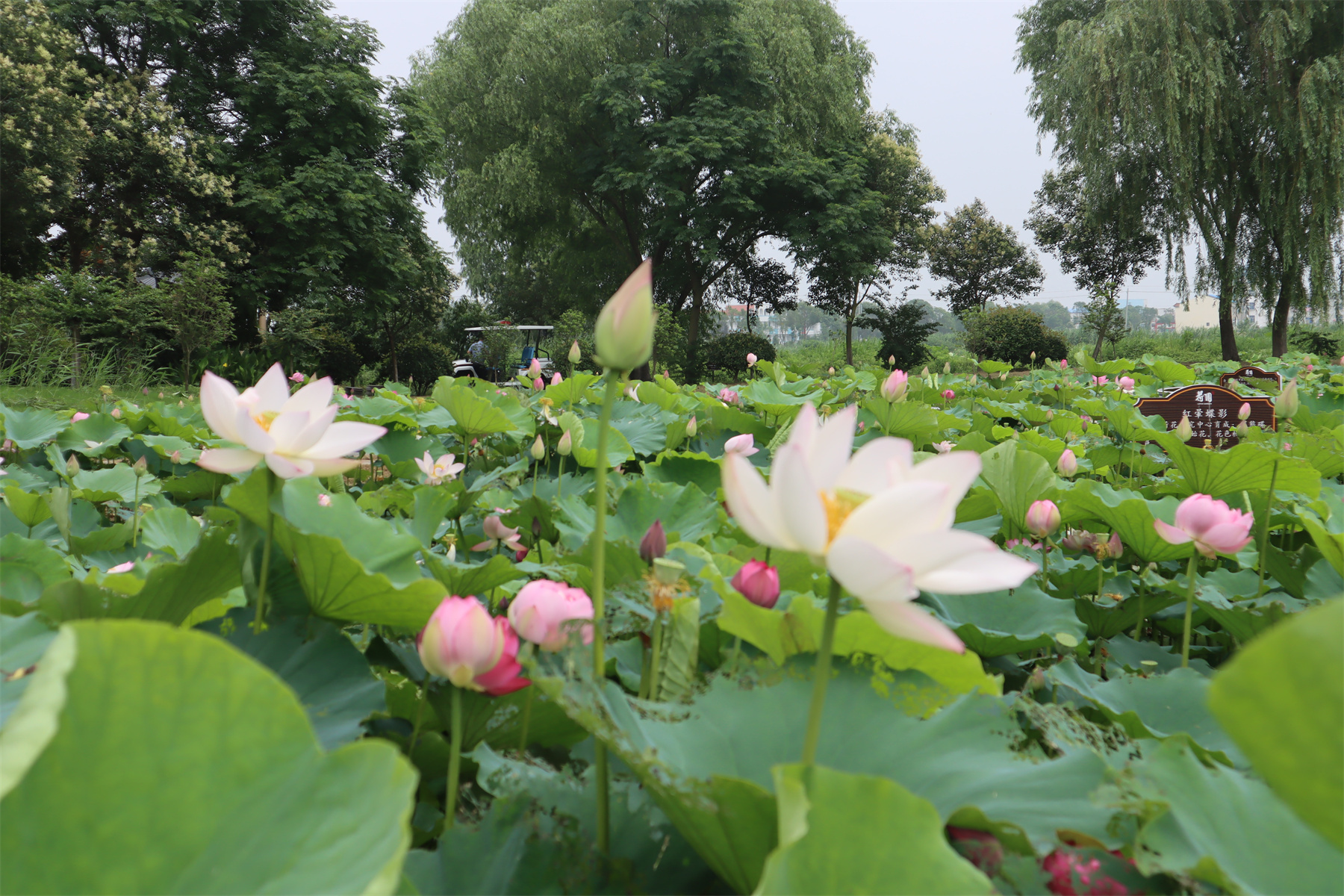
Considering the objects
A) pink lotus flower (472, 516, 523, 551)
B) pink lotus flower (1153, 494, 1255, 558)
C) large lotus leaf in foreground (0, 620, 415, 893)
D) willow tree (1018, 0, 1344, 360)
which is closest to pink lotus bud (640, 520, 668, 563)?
large lotus leaf in foreground (0, 620, 415, 893)

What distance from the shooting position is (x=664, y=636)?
0.56 m

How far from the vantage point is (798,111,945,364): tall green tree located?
16.8 metres

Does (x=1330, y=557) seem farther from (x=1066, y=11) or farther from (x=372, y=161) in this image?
(x=1066, y=11)

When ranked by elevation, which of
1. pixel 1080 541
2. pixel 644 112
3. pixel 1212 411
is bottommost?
pixel 1080 541

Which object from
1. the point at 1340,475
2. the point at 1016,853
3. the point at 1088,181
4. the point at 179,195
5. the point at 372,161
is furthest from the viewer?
the point at 372,161

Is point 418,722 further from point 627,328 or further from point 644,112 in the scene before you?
point 644,112

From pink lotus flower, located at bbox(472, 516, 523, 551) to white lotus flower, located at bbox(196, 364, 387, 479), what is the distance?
18.4 inches

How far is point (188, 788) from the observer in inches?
12.1

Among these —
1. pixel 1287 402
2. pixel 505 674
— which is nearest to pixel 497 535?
pixel 505 674

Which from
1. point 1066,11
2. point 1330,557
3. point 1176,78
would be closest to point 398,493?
point 1330,557

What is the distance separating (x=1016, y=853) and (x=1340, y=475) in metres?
1.85

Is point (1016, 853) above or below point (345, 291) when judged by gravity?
below

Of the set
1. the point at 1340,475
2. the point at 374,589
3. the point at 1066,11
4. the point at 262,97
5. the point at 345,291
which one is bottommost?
the point at 1340,475

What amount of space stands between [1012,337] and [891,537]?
19.6 m
